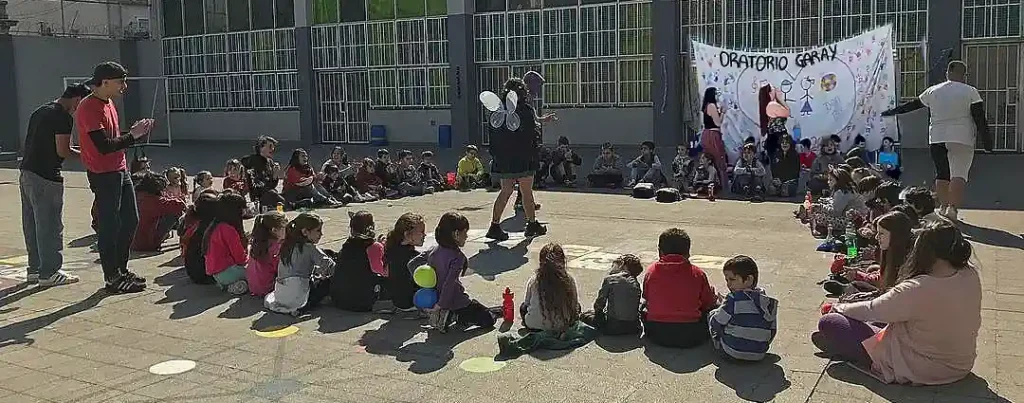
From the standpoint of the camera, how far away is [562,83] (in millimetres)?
26188

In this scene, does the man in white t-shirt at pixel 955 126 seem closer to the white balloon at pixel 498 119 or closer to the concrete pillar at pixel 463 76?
the white balloon at pixel 498 119

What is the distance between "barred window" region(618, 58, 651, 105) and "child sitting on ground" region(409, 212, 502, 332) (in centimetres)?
1872

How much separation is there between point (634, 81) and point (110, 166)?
61.3 ft

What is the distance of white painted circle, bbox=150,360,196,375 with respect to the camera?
572cm

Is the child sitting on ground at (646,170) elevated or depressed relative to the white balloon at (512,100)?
depressed

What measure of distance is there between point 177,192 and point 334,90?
2031 cm

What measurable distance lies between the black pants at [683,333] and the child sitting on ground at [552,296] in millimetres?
576

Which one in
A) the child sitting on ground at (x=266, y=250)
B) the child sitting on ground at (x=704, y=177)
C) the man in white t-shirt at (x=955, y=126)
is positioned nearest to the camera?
the child sitting on ground at (x=266, y=250)

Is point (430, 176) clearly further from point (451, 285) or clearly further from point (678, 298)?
point (678, 298)

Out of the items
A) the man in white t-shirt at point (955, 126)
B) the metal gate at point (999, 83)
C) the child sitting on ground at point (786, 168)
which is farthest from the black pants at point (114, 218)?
the metal gate at point (999, 83)

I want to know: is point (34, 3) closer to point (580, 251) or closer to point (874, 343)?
point (580, 251)

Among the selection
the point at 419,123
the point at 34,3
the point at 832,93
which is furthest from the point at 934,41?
the point at 34,3

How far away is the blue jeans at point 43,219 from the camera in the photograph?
25.8 ft

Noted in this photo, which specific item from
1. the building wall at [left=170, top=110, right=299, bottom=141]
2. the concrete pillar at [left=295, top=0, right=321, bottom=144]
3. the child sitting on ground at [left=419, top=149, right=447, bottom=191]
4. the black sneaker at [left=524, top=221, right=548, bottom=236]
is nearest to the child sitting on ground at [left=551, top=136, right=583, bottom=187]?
the child sitting on ground at [left=419, top=149, right=447, bottom=191]
